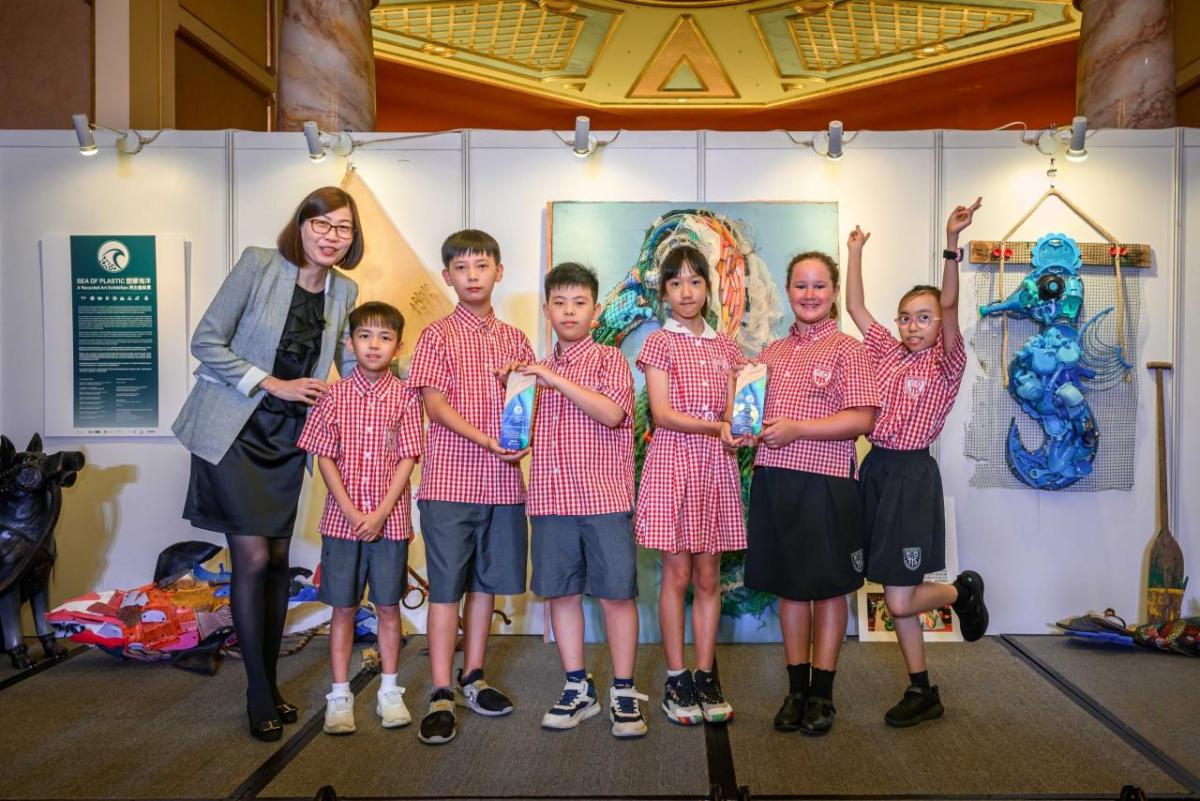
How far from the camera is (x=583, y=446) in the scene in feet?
9.05

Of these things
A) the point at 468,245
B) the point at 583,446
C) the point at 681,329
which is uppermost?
the point at 468,245

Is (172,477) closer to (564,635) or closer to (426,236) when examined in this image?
(426,236)

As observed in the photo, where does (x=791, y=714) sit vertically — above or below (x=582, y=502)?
below

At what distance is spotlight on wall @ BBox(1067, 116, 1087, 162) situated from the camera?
145 inches

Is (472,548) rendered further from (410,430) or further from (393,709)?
(393,709)

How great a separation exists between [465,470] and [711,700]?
0.99 m

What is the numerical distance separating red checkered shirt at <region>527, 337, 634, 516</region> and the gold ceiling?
15.1ft

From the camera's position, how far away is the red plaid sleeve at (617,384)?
2.75 m

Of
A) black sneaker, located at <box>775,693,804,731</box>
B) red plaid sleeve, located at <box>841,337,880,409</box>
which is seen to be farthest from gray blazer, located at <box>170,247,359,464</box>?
black sneaker, located at <box>775,693,804,731</box>

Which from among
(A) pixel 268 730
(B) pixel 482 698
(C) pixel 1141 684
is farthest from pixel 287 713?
(C) pixel 1141 684

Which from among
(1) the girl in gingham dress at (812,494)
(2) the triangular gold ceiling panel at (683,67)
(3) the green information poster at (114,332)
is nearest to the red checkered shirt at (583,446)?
(1) the girl in gingham dress at (812,494)

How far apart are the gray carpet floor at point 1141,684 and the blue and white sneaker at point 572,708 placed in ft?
5.17

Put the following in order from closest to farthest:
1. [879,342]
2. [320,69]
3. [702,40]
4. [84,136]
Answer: [879,342] < [84,136] < [320,69] < [702,40]

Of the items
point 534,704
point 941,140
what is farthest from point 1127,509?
point 534,704
